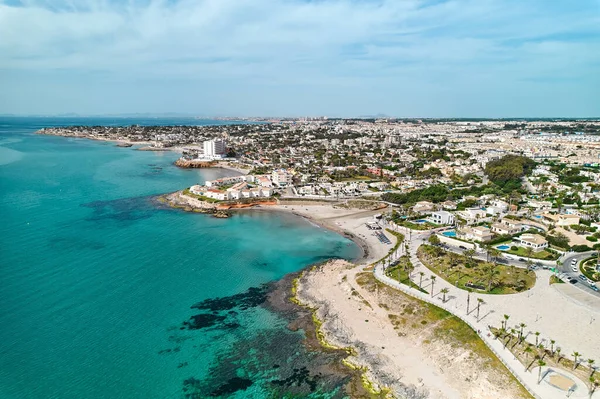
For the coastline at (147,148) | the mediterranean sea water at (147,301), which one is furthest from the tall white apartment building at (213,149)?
the mediterranean sea water at (147,301)

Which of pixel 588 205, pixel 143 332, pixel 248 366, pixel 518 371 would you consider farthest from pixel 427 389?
pixel 588 205

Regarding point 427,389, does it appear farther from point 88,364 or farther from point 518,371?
point 88,364

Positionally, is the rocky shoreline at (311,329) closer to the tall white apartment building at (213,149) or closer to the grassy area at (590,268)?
the grassy area at (590,268)

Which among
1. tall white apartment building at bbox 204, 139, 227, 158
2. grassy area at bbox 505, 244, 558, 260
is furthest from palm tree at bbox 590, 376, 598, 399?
tall white apartment building at bbox 204, 139, 227, 158

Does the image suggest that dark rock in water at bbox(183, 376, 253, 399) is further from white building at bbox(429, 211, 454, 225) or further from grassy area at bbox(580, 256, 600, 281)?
white building at bbox(429, 211, 454, 225)

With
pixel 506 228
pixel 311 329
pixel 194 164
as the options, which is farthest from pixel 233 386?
pixel 194 164

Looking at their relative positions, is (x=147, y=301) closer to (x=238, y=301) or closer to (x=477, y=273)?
(x=238, y=301)
